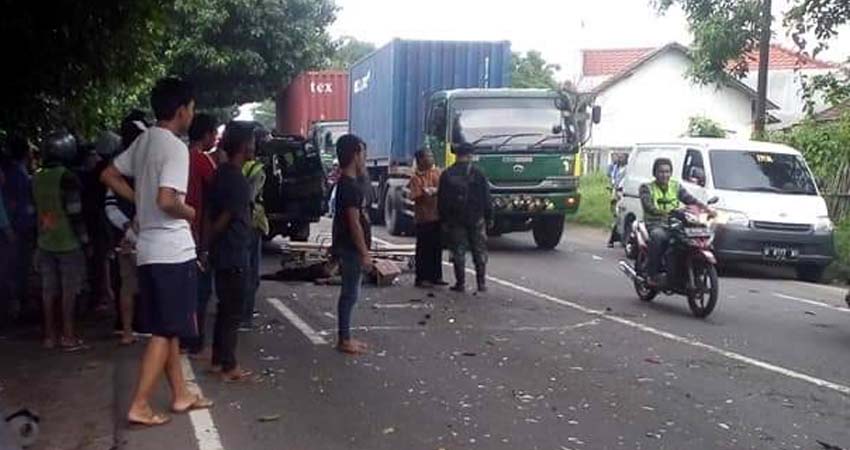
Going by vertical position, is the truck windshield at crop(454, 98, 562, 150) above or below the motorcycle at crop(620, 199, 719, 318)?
above

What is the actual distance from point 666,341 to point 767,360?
97 cm

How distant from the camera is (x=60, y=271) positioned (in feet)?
28.3

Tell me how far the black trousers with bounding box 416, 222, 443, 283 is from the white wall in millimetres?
33620

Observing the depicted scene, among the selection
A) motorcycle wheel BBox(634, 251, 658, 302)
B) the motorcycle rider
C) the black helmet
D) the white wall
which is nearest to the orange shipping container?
the white wall

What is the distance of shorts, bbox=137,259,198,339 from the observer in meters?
6.21

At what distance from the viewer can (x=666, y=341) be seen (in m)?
9.65

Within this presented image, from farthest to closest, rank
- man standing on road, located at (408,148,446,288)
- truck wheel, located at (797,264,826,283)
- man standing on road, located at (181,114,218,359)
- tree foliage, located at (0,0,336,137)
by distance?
truck wheel, located at (797,264,826,283)
man standing on road, located at (408,148,446,288)
tree foliage, located at (0,0,336,137)
man standing on road, located at (181,114,218,359)

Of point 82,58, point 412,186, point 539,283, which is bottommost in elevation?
point 539,283

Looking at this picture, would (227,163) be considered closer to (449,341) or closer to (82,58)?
(449,341)

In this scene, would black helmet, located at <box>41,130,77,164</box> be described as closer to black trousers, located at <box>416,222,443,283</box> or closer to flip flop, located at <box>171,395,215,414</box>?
flip flop, located at <box>171,395,215,414</box>

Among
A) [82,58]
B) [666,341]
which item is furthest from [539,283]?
[82,58]

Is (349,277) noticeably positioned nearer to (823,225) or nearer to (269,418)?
(269,418)

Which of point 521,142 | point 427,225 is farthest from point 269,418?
point 521,142

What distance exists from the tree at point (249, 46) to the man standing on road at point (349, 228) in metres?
17.9
